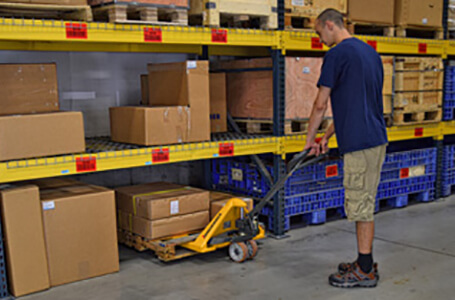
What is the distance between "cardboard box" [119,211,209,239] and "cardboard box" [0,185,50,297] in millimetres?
1116

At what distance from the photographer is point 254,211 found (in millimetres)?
5410

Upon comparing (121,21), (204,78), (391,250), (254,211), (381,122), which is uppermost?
(121,21)

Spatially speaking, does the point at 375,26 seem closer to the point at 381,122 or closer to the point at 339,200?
the point at 339,200

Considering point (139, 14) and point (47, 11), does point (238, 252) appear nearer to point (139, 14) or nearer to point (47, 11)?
point (139, 14)

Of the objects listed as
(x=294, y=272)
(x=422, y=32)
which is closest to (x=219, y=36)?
(x=294, y=272)

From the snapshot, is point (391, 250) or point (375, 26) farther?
point (375, 26)

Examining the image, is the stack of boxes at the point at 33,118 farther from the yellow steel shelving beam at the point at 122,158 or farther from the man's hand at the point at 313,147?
the man's hand at the point at 313,147

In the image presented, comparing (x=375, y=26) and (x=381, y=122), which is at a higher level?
(x=375, y=26)

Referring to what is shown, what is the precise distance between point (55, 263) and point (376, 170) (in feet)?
9.82

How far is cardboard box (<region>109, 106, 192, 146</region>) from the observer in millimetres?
5223

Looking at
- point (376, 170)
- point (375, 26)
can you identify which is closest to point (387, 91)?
point (375, 26)

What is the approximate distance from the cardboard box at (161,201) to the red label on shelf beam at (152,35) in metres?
1.60

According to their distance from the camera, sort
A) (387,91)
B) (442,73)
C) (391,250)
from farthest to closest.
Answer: (442,73) < (387,91) < (391,250)

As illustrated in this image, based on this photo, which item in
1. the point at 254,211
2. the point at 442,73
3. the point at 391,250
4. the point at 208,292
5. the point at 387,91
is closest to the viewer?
the point at 208,292
